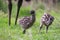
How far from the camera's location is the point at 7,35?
10.9 m

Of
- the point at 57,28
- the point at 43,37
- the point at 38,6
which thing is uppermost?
the point at 43,37

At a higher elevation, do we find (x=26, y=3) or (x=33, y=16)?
(x=33, y=16)

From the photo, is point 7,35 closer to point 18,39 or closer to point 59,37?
point 18,39

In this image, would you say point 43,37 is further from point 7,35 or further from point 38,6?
point 38,6

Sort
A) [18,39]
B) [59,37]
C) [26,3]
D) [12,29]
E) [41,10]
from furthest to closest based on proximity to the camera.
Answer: [26,3]
[41,10]
[12,29]
[59,37]
[18,39]

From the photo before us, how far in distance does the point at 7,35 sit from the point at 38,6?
12250 mm

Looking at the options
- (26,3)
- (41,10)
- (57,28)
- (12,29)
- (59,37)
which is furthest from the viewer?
(26,3)

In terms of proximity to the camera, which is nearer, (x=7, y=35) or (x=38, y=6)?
(x=7, y=35)

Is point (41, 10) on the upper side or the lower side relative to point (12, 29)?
lower

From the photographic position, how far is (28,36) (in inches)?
433

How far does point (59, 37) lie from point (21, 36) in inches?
51.2

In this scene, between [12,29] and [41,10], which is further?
[41,10]

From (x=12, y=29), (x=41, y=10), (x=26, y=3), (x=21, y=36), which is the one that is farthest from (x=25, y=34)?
(x=26, y=3)

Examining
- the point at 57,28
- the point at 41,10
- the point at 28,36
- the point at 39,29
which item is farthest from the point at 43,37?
the point at 41,10
